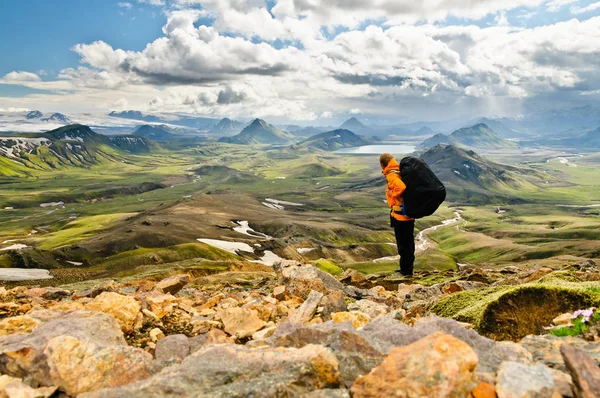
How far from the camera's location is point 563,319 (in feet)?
31.3

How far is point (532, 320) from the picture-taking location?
34.1 feet

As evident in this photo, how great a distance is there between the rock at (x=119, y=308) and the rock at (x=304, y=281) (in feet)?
26.2

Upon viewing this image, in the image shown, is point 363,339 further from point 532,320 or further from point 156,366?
point 532,320

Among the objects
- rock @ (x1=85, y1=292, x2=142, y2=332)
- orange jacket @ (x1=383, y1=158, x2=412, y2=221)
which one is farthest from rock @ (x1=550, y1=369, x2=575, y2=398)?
orange jacket @ (x1=383, y1=158, x2=412, y2=221)

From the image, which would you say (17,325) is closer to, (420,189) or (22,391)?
(22,391)

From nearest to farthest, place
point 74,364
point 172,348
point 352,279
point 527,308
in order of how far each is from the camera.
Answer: point 74,364 → point 172,348 → point 527,308 → point 352,279

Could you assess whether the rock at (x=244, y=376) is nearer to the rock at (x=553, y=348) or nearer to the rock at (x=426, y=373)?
the rock at (x=426, y=373)

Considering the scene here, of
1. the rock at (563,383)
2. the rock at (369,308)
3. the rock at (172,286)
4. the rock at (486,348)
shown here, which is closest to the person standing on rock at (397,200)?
the rock at (369,308)

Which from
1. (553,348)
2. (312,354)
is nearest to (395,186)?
(553,348)

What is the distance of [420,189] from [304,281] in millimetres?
8519

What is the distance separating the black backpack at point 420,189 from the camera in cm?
2100

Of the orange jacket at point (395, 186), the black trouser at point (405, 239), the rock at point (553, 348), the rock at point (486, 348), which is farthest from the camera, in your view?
the black trouser at point (405, 239)

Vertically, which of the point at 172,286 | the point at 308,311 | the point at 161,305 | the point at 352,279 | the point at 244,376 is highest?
the point at 244,376

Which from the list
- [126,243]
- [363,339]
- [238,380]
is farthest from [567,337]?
[126,243]
